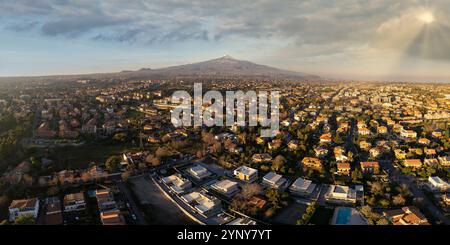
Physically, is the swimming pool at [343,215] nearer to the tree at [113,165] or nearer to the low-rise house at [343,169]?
the low-rise house at [343,169]

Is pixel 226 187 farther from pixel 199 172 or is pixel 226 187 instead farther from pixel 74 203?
pixel 74 203

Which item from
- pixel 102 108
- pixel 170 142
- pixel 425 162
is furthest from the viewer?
pixel 102 108

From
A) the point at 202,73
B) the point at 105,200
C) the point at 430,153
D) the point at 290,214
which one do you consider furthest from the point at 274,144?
the point at 202,73

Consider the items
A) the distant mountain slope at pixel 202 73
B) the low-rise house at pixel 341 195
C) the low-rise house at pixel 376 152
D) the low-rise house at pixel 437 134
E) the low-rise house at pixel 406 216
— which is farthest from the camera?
the distant mountain slope at pixel 202 73

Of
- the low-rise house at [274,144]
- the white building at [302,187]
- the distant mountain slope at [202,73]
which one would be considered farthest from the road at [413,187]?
the distant mountain slope at [202,73]
